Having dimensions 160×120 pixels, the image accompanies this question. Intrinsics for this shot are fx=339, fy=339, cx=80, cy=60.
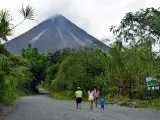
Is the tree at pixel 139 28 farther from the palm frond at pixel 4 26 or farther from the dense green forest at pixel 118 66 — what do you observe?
the palm frond at pixel 4 26

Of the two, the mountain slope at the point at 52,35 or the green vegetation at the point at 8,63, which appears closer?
the green vegetation at the point at 8,63

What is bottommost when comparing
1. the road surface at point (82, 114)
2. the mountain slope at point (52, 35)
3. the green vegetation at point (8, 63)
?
the road surface at point (82, 114)

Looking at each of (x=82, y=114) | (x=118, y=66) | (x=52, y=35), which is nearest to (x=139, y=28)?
(x=118, y=66)

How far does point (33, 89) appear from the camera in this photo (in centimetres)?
6769

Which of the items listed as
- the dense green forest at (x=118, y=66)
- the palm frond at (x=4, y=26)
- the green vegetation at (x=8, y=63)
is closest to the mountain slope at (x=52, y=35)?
the dense green forest at (x=118, y=66)

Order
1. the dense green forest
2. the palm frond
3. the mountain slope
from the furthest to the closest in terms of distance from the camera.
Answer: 1. the mountain slope
2. the dense green forest
3. the palm frond

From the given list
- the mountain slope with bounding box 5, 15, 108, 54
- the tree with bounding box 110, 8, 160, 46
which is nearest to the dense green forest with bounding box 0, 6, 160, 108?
the tree with bounding box 110, 8, 160, 46

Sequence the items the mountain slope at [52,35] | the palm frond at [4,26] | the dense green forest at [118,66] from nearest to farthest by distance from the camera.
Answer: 1. the palm frond at [4,26]
2. the dense green forest at [118,66]
3. the mountain slope at [52,35]

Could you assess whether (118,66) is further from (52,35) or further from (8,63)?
(52,35)

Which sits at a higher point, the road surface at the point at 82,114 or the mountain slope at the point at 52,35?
the mountain slope at the point at 52,35

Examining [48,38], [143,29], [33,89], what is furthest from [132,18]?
[48,38]

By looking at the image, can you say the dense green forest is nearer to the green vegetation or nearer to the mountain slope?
the green vegetation


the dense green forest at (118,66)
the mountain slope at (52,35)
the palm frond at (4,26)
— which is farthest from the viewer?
the mountain slope at (52,35)

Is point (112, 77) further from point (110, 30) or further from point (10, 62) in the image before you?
point (10, 62)
